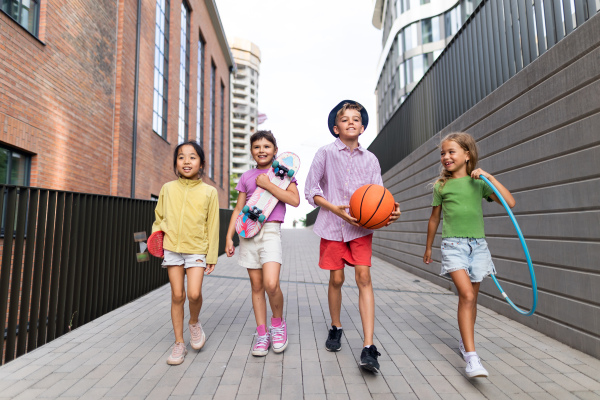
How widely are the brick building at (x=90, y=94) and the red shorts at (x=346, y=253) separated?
6.50 metres

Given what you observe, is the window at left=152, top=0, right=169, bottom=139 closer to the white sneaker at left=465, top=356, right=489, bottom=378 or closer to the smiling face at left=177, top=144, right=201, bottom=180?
the smiling face at left=177, top=144, right=201, bottom=180

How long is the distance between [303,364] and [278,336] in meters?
0.39

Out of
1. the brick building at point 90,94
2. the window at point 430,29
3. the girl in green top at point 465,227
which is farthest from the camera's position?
the window at point 430,29

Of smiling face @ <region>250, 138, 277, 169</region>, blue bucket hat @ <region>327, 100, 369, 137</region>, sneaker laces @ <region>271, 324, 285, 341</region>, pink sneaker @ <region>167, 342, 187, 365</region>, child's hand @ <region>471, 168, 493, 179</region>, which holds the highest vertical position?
blue bucket hat @ <region>327, 100, 369, 137</region>

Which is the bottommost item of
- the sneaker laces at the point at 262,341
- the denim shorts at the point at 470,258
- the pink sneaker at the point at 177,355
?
the pink sneaker at the point at 177,355

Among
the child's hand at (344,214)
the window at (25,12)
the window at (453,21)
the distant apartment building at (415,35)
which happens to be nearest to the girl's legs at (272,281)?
A: the child's hand at (344,214)

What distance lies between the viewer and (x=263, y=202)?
137 inches

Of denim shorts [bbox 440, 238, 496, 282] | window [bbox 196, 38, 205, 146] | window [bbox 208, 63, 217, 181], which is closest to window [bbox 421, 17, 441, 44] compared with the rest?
window [bbox 208, 63, 217, 181]

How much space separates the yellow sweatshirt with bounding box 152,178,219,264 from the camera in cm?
344

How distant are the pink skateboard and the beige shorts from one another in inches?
3.5

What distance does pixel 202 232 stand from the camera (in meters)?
3.51

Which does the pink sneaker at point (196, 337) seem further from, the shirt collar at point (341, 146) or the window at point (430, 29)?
the window at point (430, 29)

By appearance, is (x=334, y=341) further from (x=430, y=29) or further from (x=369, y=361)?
(x=430, y=29)

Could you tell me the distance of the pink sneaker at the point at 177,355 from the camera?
331 centimetres
